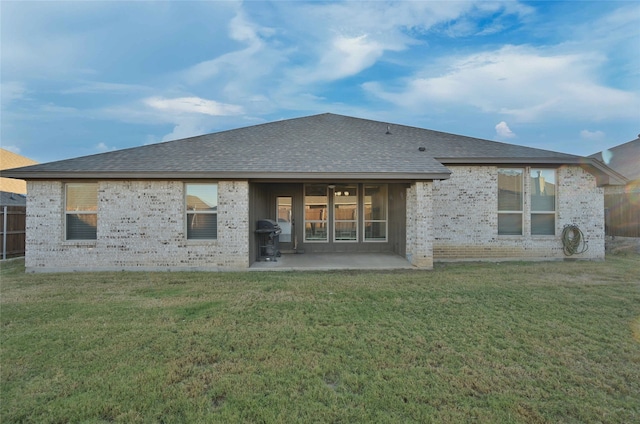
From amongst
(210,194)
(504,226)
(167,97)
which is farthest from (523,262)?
(167,97)

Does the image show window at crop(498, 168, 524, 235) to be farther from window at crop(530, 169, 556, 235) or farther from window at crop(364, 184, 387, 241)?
window at crop(364, 184, 387, 241)

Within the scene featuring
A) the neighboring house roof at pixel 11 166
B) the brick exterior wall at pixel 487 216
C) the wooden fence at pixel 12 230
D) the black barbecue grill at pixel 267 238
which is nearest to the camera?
the black barbecue grill at pixel 267 238

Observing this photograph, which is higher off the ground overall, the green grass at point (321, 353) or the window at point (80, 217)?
the window at point (80, 217)

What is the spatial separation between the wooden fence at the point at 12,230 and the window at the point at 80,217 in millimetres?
3834

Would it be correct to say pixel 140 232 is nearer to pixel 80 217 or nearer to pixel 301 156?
pixel 80 217

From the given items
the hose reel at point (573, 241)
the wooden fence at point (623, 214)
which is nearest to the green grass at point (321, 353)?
the hose reel at point (573, 241)

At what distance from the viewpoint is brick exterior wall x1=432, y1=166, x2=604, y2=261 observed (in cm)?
998

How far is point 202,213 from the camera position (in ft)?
28.3

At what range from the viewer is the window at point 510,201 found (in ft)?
33.2

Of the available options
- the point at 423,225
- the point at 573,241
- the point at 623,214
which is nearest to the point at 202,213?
the point at 423,225

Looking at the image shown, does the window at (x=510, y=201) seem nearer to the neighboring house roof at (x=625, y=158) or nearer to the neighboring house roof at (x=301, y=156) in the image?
the neighboring house roof at (x=301, y=156)

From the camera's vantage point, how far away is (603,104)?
13.4m

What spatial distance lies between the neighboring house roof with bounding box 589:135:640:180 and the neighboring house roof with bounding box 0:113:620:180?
582 inches

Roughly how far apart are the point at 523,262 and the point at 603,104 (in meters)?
9.04
